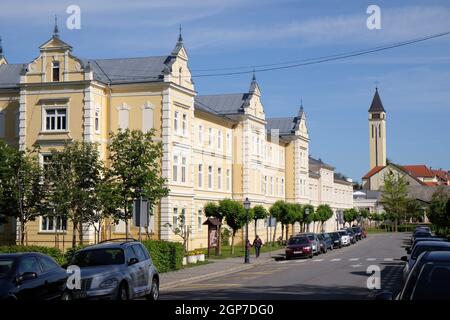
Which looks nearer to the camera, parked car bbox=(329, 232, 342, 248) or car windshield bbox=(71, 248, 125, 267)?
car windshield bbox=(71, 248, 125, 267)

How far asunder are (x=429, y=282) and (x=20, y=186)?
31635 millimetres

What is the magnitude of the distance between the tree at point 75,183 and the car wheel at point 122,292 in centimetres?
1834

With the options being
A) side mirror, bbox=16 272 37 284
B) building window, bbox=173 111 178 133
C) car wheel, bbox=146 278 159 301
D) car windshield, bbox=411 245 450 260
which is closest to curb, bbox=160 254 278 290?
car wheel, bbox=146 278 159 301

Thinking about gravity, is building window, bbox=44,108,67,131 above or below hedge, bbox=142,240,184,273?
above

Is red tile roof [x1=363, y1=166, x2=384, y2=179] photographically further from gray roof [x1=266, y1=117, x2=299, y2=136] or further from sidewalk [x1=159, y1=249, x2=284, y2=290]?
sidewalk [x1=159, y1=249, x2=284, y2=290]

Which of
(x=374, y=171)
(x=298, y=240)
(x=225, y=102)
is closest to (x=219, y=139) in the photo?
(x=225, y=102)

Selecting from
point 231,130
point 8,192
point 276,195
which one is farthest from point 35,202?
point 276,195

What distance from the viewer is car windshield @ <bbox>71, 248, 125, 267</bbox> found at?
1848 centimetres

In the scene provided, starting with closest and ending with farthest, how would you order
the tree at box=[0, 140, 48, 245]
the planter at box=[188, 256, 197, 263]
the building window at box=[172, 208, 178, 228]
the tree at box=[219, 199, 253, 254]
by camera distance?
the tree at box=[0, 140, 48, 245], the planter at box=[188, 256, 197, 263], the building window at box=[172, 208, 178, 228], the tree at box=[219, 199, 253, 254]

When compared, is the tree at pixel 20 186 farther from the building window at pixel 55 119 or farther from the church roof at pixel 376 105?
the church roof at pixel 376 105

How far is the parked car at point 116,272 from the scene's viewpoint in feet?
56.1

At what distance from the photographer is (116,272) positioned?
17719mm

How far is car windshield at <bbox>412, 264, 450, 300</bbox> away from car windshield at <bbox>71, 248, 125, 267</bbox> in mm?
10255
